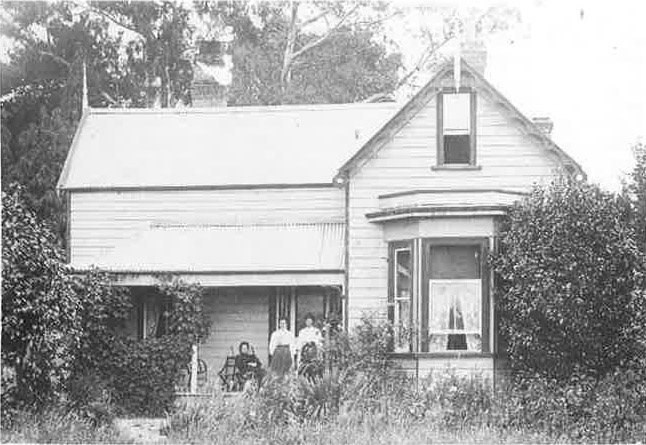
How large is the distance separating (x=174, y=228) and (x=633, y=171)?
10.3 meters

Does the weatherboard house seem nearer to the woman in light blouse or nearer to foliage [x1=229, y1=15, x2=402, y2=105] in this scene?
the woman in light blouse

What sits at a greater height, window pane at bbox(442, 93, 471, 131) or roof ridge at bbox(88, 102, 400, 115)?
roof ridge at bbox(88, 102, 400, 115)

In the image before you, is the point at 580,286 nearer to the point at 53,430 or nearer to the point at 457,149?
the point at 457,149

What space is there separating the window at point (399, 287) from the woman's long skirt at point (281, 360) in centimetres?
213

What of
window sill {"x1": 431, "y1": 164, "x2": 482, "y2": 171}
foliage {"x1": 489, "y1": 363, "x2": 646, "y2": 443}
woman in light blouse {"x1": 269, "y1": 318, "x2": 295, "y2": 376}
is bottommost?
foliage {"x1": 489, "y1": 363, "x2": 646, "y2": 443}

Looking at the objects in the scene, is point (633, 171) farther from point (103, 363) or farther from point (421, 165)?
point (103, 363)

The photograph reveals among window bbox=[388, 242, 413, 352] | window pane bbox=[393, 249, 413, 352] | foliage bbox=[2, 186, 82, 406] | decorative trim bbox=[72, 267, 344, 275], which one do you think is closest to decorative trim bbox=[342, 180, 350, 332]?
decorative trim bbox=[72, 267, 344, 275]

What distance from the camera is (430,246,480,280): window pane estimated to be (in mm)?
21062

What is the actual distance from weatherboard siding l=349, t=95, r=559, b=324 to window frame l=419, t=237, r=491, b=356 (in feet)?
5.56

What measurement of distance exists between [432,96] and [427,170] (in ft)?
4.63

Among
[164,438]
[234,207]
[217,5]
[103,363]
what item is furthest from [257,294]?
[217,5]

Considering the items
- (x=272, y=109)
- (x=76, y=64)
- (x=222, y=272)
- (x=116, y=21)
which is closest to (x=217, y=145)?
(x=272, y=109)

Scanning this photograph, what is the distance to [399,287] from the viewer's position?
72.8ft

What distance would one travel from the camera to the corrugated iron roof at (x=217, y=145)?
2611 centimetres
